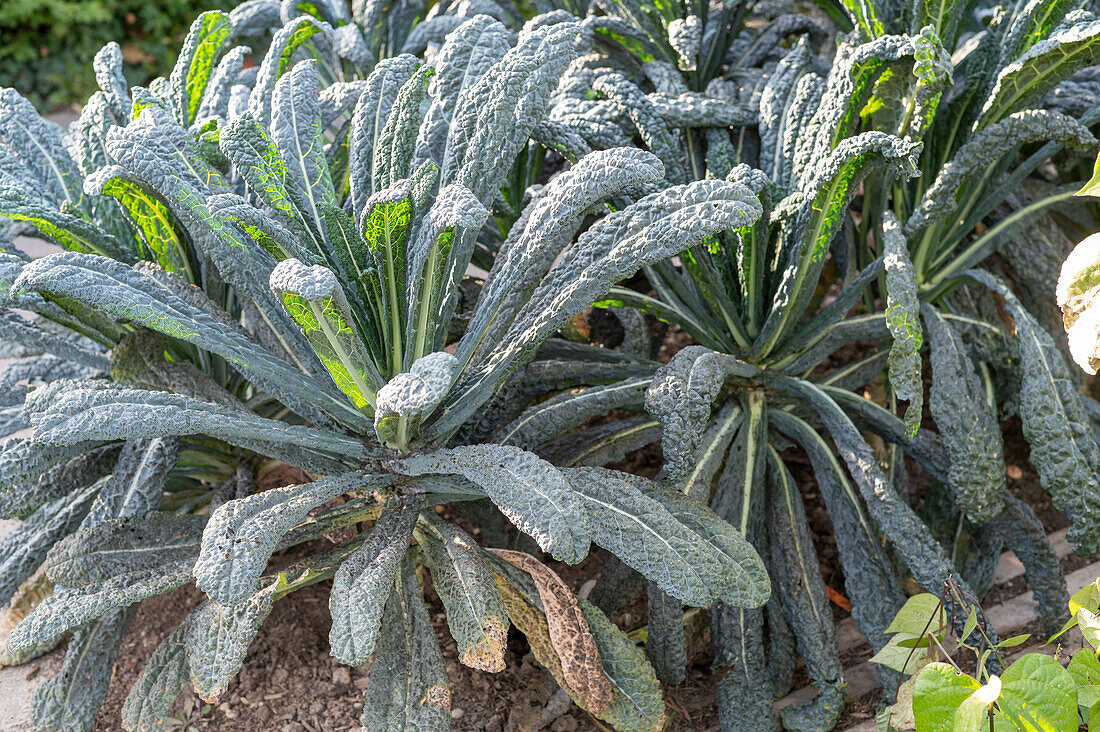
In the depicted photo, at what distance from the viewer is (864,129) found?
1.87 m

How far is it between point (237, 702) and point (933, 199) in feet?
5.50

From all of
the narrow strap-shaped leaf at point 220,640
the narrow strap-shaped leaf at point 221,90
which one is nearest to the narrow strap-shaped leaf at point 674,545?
the narrow strap-shaped leaf at point 220,640

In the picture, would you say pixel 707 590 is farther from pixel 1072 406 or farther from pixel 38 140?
→ pixel 38 140

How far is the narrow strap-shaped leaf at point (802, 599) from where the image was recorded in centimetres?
166

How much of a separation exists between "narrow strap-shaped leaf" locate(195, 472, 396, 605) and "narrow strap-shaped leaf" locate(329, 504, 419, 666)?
12 centimetres

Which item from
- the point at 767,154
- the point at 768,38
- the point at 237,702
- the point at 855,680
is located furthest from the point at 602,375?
the point at 768,38

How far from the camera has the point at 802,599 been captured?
173 centimetres

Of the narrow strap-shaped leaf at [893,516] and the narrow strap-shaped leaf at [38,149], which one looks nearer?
the narrow strap-shaped leaf at [893,516]

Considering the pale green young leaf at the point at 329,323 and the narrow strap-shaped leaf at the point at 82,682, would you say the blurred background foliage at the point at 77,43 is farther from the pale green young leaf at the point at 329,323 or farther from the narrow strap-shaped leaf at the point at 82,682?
the pale green young leaf at the point at 329,323

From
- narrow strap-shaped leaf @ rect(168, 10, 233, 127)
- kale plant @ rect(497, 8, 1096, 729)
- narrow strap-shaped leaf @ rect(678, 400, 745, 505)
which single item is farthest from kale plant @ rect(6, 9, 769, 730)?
narrow strap-shaped leaf @ rect(168, 10, 233, 127)

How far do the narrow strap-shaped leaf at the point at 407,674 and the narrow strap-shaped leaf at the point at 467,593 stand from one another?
84mm

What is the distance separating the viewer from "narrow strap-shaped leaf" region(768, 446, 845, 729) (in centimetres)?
166

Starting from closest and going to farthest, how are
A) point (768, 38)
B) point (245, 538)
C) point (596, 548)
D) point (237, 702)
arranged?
point (245, 538)
point (237, 702)
point (596, 548)
point (768, 38)

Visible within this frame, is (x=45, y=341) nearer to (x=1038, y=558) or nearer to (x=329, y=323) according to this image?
(x=329, y=323)
